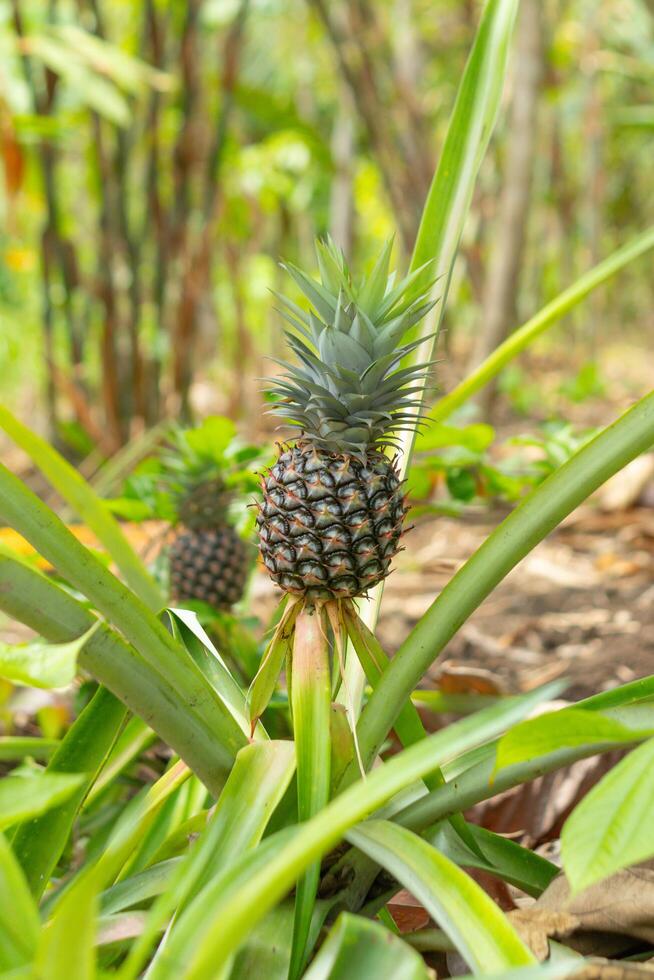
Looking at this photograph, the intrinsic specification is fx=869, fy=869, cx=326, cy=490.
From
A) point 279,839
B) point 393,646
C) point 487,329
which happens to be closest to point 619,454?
point 279,839

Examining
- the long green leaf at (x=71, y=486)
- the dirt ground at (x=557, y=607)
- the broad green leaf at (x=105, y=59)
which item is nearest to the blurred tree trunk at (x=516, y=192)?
the dirt ground at (x=557, y=607)

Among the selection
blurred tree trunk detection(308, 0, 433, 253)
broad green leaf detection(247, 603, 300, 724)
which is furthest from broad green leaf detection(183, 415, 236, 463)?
blurred tree trunk detection(308, 0, 433, 253)

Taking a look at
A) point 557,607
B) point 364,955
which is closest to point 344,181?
point 557,607

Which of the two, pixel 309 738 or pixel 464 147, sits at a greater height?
pixel 464 147

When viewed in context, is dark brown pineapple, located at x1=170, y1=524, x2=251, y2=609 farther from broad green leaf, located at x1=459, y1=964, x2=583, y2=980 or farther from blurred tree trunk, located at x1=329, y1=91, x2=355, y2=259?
blurred tree trunk, located at x1=329, y1=91, x2=355, y2=259

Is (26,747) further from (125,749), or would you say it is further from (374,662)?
(374,662)

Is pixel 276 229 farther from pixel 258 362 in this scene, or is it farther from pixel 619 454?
pixel 619 454

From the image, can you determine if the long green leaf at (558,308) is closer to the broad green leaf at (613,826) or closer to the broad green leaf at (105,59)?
the broad green leaf at (613,826)
